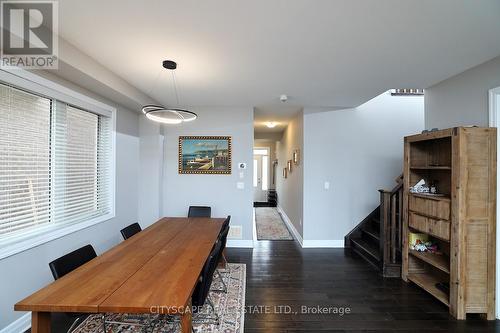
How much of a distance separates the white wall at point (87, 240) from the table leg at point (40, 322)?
939 mm

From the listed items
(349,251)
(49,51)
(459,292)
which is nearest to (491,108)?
(459,292)

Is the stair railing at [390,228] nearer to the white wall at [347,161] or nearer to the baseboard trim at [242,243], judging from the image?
the white wall at [347,161]

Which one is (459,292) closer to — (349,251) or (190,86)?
(349,251)

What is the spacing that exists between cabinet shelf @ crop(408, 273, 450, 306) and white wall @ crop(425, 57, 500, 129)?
1.85 m

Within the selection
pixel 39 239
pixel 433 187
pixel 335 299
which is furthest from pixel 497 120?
pixel 39 239

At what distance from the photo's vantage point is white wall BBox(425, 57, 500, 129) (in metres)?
2.47

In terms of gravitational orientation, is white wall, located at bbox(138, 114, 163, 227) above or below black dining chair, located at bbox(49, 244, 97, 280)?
above

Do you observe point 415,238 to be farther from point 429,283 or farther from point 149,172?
point 149,172

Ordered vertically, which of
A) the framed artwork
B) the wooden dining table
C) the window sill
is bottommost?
the wooden dining table

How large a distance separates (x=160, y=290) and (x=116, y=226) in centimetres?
255

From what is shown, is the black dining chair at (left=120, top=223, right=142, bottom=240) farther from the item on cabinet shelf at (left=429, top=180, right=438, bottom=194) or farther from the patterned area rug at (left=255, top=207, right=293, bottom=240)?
the item on cabinet shelf at (left=429, top=180, right=438, bottom=194)

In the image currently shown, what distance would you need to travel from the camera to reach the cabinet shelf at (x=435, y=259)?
2567 millimetres

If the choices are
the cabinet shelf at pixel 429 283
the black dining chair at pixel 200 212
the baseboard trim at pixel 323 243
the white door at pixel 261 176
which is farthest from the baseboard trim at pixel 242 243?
the white door at pixel 261 176

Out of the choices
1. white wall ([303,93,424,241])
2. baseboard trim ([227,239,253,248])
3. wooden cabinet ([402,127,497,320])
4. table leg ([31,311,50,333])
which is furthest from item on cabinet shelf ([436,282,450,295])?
table leg ([31,311,50,333])
